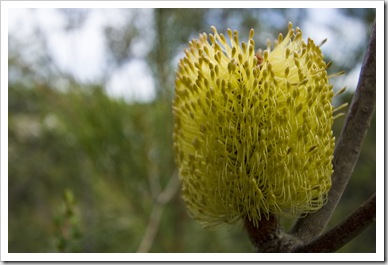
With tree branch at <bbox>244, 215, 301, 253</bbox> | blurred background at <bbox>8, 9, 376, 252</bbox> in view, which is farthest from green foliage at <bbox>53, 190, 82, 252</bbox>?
tree branch at <bbox>244, 215, 301, 253</bbox>

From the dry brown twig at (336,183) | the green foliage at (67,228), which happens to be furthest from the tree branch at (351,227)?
the green foliage at (67,228)

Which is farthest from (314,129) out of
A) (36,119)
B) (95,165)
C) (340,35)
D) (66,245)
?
(36,119)

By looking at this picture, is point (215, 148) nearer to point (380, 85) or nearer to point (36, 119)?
point (380, 85)

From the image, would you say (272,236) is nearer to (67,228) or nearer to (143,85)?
(67,228)

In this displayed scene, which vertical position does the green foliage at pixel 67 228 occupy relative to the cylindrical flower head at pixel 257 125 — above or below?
below

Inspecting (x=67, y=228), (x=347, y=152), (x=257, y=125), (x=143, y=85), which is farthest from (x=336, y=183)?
(x=143, y=85)

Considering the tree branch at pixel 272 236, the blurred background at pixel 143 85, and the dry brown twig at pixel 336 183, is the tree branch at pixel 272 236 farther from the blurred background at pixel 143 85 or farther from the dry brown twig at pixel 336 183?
the blurred background at pixel 143 85
